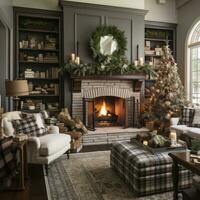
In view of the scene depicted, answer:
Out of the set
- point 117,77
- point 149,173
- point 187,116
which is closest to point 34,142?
point 149,173

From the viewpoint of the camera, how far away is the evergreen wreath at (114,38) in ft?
18.0

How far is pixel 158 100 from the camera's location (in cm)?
573

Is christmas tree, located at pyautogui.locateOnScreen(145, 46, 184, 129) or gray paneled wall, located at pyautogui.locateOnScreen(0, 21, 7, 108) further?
christmas tree, located at pyautogui.locateOnScreen(145, 46, 184, 129)

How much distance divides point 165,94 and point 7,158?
4.09 m

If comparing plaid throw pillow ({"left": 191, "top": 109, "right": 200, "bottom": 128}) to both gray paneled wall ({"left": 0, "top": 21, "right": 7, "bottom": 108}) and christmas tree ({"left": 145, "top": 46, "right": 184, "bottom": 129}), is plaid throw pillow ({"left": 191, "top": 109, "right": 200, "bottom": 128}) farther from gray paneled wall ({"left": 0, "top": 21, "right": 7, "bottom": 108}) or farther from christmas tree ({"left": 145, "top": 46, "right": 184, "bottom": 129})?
gray paneled wall ({"left": 0, "top": 21, "right": 7, "bottom": 108})

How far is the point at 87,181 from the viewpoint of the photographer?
309cm

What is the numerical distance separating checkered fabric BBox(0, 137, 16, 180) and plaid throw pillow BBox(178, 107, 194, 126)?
364cm

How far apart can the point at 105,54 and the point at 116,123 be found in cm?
186

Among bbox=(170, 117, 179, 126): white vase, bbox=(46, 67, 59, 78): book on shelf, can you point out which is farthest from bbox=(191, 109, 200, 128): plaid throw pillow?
bbox=(46, 67, 59, 78): book on shelf

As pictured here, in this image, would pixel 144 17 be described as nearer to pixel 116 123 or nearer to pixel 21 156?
pixel 116 123

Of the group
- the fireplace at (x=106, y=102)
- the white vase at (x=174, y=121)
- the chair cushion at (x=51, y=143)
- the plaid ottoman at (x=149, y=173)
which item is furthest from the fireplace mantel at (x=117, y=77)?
the plaid ottoman at (x=149, y=173)

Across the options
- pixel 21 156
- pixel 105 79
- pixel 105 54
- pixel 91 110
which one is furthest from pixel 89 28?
pixel 21 156

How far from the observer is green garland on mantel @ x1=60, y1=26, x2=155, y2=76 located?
523 cm

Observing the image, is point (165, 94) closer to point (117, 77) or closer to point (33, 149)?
point (117, 77)
